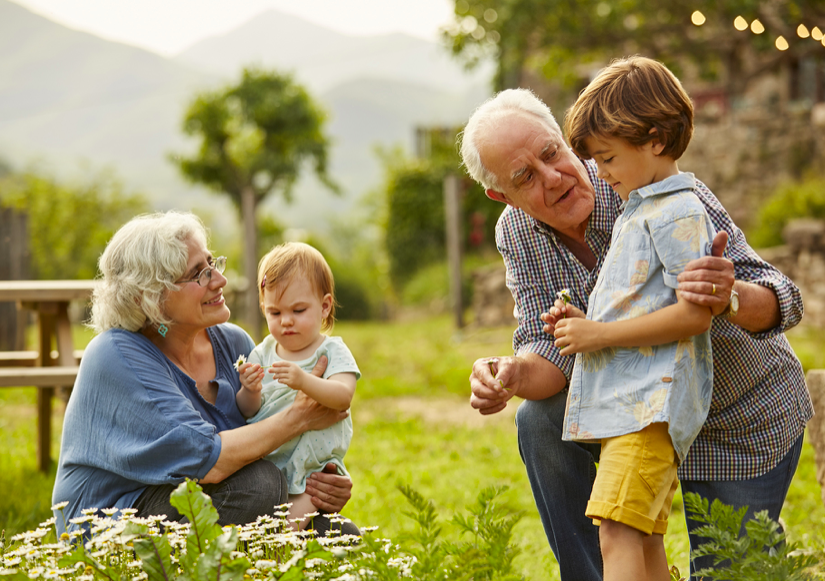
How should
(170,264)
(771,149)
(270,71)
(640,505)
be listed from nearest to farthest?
(640,505) < (170,264) < (771,149) < (270,71)

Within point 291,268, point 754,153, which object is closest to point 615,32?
point 754,153

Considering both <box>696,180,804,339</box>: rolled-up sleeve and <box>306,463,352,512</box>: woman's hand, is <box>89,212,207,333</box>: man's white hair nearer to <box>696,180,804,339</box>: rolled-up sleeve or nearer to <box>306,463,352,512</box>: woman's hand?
<box>306,463,352,512</box>: woman's hand

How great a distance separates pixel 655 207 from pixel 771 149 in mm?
11821

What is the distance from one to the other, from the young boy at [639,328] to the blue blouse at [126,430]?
111cm

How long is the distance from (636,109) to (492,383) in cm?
82

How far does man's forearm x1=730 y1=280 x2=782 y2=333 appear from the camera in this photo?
76.8 inches

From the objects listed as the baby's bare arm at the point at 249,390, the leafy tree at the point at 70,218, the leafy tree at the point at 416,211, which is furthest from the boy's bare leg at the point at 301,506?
the leafy tree at the point at 70,218

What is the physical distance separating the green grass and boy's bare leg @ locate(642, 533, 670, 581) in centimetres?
42

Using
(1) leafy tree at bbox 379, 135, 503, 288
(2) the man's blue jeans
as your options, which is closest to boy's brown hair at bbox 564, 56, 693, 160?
(2) the man's blue jeans

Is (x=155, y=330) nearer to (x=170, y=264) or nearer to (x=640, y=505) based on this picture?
(x=170, y=264)

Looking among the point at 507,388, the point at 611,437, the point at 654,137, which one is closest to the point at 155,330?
the point at 507,388

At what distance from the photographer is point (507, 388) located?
2189 millimetres

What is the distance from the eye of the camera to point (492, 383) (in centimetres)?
211

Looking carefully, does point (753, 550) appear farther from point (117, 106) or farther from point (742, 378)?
point (117, 106)
